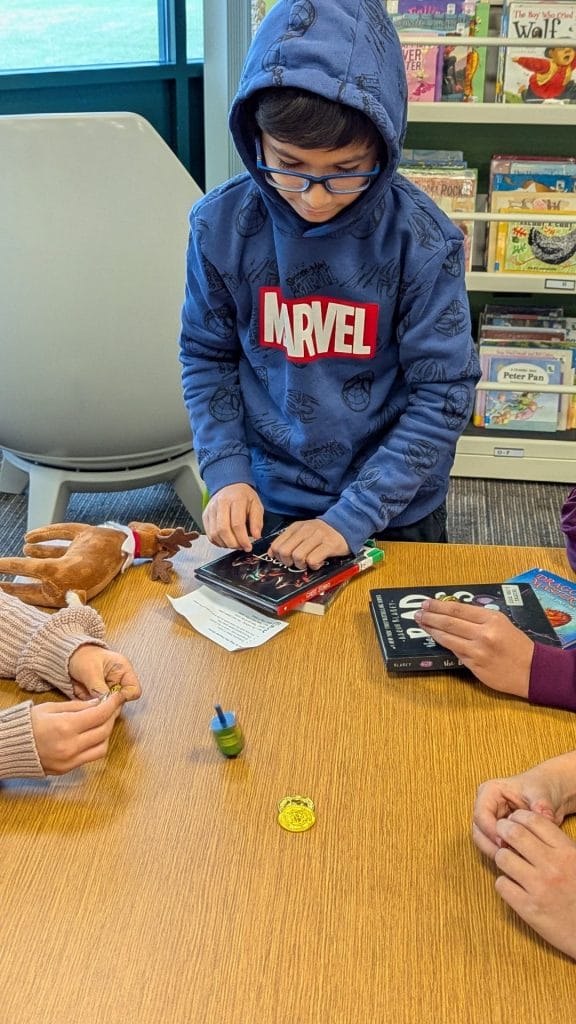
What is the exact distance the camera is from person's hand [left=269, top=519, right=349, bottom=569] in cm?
118

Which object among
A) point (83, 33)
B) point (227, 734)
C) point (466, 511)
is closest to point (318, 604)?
point (227, 734)

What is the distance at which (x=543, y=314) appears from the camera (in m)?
3.03

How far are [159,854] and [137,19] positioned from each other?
3.28 meters

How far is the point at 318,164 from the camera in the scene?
1087 millimetres

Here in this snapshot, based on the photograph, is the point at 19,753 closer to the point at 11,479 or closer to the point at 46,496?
the point at 46,496

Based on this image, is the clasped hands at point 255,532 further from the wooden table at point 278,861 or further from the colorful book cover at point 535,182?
the colorful book cover at point 535,182

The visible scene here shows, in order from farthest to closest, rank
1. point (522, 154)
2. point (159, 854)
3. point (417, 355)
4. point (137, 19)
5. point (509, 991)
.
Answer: point (137, 19) < point (522, 154) < point (417, 355) < point (159, 854) < point (509, 991)

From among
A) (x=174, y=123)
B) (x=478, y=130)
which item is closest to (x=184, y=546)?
(x=478, y=130)

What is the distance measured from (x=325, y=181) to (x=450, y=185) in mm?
1806

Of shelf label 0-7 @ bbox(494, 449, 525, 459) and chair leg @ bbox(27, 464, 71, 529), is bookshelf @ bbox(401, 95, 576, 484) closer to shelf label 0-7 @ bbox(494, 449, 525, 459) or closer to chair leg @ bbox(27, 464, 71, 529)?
shelf label 0-7 @ bbox(494, 449, 525, 459)

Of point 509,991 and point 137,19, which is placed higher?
point 137,19

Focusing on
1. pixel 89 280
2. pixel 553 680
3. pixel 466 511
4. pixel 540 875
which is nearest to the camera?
pixel 540 875

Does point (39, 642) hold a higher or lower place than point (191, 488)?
higher

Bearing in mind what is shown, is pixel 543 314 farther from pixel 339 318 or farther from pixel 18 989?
pixel 18 989
